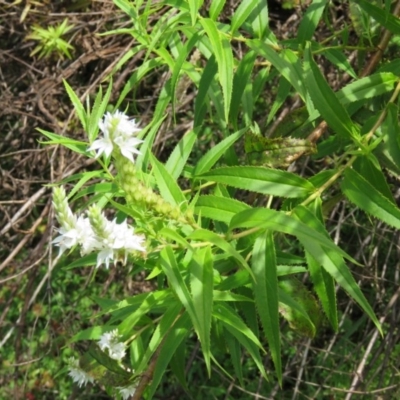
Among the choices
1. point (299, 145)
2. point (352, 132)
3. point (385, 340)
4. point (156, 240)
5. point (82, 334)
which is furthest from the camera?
point (385, 340)

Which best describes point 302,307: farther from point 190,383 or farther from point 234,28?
point 190,383

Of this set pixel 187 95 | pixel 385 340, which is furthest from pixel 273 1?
pixel 385 340

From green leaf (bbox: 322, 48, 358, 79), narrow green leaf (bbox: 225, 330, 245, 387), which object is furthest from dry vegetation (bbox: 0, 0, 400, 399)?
narrow green leaf (bbox: 225, 330, 245, 387)

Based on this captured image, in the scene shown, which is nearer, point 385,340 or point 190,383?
point 385,340

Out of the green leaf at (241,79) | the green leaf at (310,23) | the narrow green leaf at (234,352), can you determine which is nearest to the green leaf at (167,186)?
the green leaf at (241,79)

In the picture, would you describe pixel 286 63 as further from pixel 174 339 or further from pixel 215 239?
pixel 174 339
